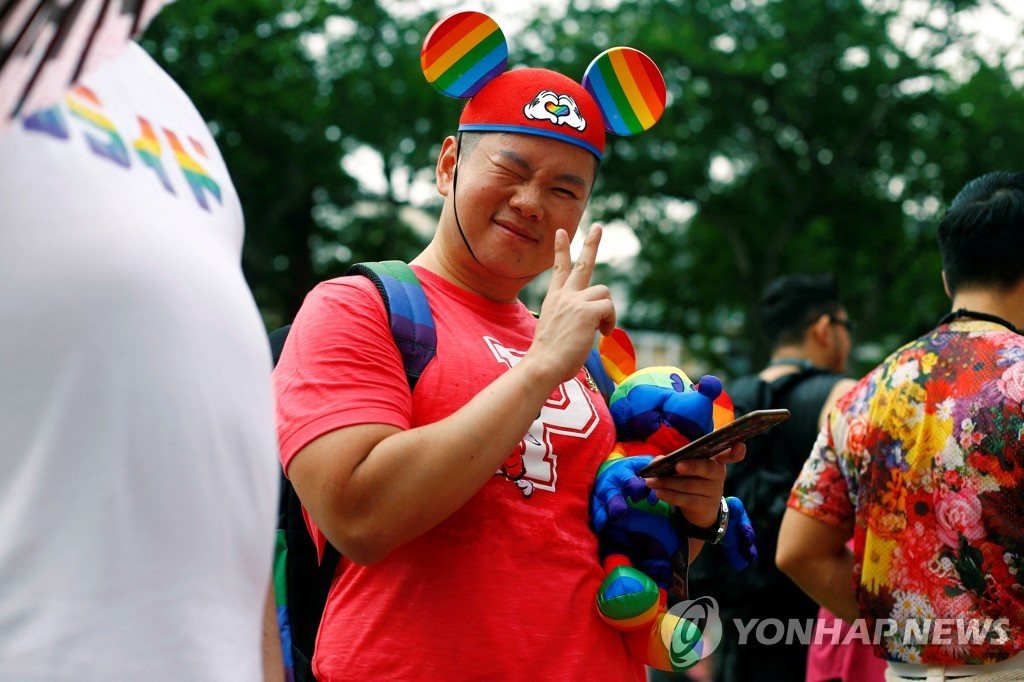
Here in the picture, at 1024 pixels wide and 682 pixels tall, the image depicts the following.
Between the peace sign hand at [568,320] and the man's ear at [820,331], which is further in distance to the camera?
the man's ear at [820,331]

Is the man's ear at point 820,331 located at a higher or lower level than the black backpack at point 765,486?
higher

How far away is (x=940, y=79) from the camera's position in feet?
53.6

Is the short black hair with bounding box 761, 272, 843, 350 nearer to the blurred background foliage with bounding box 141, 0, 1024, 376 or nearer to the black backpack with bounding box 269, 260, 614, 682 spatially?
the black backpack with bounding box 269, 260, 614, 682

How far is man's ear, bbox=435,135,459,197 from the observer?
2.25m

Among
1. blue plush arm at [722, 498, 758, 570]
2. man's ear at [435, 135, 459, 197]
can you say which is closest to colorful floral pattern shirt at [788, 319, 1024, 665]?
blue plush arm at [722, 498, 758, 570]

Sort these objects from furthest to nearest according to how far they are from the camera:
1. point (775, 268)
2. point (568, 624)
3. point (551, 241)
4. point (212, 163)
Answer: point (775, 268) < point (551, 241) < point (568, 624) < point (212, 163)

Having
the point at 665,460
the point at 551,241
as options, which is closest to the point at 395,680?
the point at 665,460

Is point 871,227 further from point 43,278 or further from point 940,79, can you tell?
point 43,278

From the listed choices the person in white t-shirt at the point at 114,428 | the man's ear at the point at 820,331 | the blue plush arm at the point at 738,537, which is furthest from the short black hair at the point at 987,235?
the person in white t-shirt at the point at 114,428

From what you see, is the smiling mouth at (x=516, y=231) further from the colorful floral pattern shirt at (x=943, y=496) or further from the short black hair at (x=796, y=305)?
the short black hair at (x=796, y=305)

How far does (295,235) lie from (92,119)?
20.3 meters

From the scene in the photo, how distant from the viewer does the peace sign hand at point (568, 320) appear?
1728 mm

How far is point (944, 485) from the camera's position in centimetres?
261

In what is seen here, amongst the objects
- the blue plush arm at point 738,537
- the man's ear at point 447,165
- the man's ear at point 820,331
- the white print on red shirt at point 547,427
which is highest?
the man's ear at point 447,165
